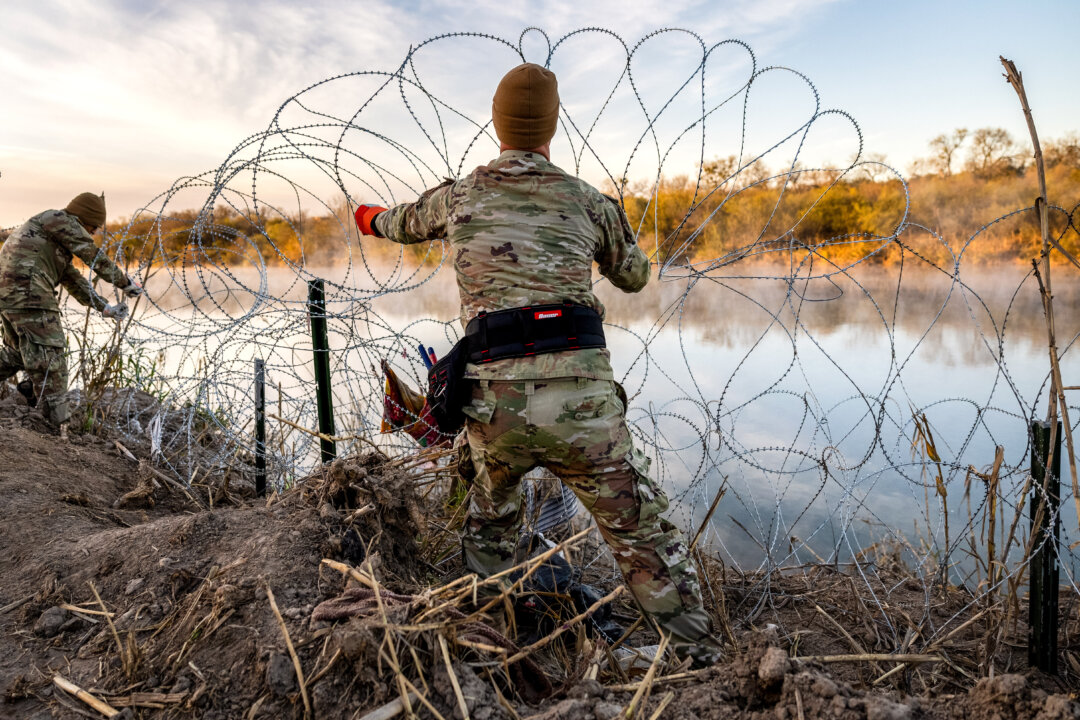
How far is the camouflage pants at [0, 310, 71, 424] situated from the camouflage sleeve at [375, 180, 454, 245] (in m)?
3.91

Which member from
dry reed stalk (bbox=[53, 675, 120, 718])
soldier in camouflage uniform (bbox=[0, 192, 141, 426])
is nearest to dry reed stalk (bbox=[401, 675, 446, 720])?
dry reed stalk (bbox=[53, 675, 120, 718])

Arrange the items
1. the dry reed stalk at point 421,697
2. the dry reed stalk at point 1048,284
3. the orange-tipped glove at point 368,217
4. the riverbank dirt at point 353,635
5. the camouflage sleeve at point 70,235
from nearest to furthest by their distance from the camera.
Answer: the dry reed stalk at point 421,697 < the riverbank dirt at point 353,635 < the dry reed stalk at point 1048,284 < the orange-tipped glove at point 368,217 < the camouflage sleeve at point 70,235

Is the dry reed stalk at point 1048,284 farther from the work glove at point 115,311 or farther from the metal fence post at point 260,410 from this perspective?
the work glove at point 115,311

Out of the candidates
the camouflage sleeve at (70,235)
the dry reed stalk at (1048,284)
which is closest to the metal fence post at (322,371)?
the camouflage sleeve at (70,235)

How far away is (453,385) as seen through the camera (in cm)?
233

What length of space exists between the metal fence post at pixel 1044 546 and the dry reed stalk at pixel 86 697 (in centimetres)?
281

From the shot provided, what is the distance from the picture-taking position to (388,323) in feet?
10.6

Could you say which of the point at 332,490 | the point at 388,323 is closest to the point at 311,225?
the point at 388,323

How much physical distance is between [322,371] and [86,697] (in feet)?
5.96

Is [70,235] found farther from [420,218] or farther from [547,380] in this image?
[547,380]

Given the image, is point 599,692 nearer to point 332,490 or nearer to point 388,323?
point 332,490

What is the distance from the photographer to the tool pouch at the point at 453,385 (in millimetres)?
2334

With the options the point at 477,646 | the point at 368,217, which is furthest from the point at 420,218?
the point at 477,646

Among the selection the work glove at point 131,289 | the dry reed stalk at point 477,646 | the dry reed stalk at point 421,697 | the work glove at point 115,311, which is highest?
the work glove at point 131,289
